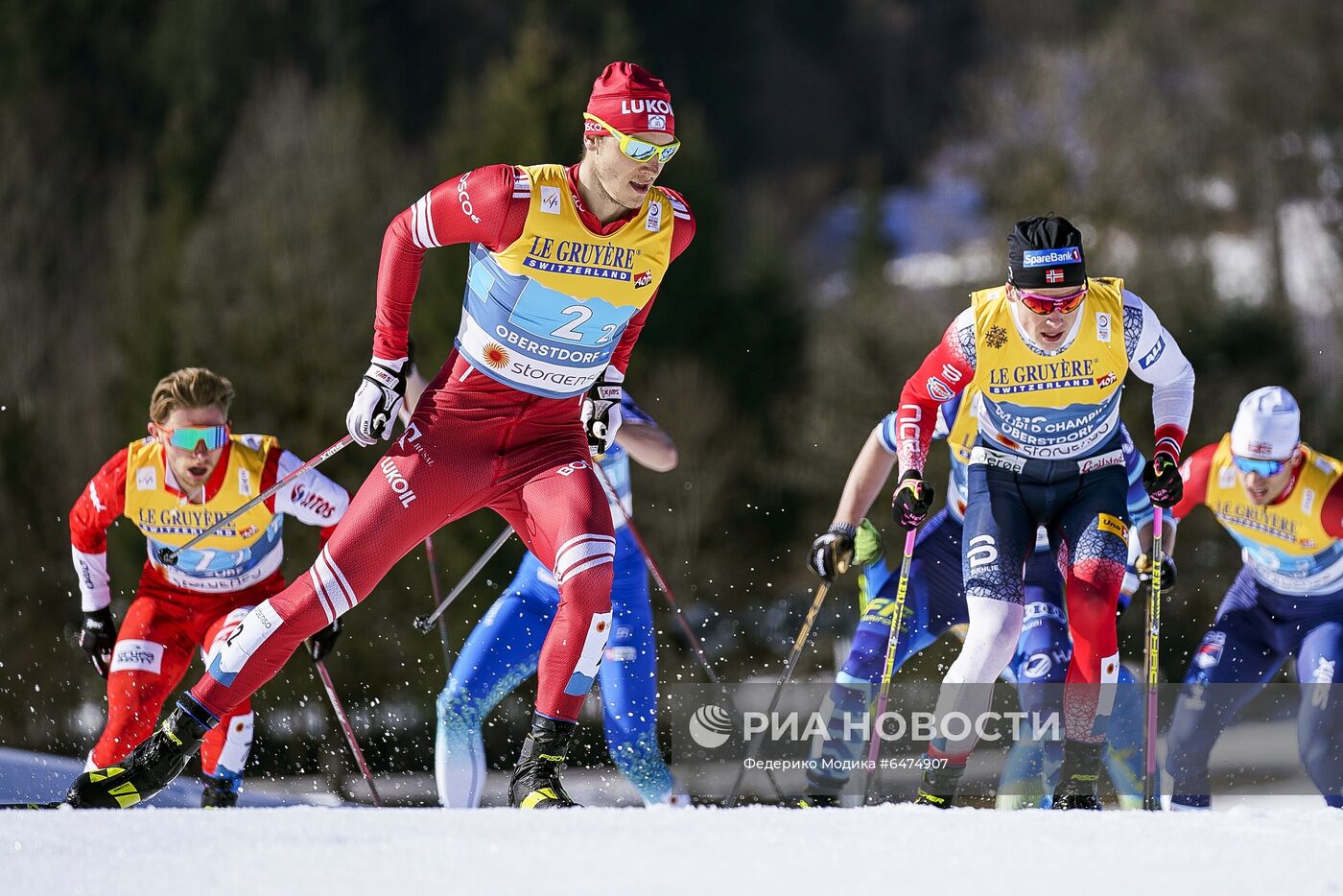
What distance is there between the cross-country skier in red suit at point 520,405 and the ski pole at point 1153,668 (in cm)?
181

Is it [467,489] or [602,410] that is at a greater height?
[602,410]

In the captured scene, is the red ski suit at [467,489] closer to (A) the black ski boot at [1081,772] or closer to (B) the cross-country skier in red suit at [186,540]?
(B) the cross-country skier in red suit at [186,540]

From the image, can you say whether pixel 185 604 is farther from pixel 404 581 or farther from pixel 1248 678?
pixel 404 581

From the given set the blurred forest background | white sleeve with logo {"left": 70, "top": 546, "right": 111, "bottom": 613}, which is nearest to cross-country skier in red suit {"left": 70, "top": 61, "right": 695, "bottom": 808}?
white sleeve with logo {"left": 70, "top": 546, "right": 111, "bottom": 613}

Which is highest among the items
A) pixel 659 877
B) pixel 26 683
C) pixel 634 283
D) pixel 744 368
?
pixel 634 283

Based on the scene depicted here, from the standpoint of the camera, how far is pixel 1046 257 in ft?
17.4

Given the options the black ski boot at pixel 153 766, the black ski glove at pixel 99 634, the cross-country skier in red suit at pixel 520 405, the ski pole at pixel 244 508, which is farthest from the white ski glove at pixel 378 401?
the black ski glove at pixel 99 634

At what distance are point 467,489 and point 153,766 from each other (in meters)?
1.16

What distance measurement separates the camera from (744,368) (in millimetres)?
→ 27469

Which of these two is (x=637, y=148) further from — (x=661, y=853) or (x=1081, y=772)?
(x=1081, y=772)

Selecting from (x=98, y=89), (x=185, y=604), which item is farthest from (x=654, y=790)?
(x=98, y=89)

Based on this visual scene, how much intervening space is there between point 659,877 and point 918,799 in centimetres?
205

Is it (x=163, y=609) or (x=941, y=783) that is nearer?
(x=941, y=783)

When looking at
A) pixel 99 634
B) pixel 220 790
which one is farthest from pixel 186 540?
pixel 220 790
